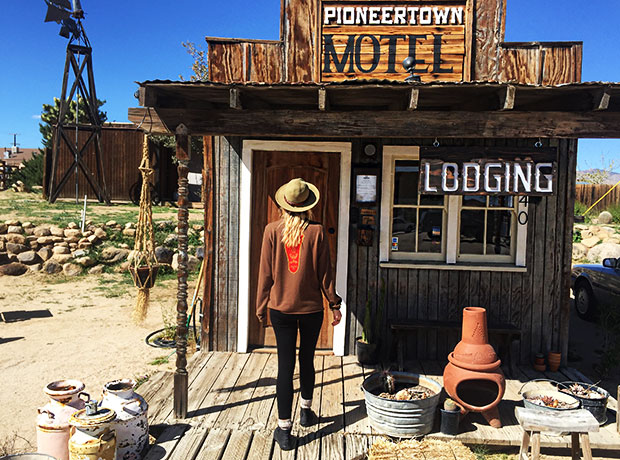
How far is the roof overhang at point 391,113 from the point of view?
13.4 feet

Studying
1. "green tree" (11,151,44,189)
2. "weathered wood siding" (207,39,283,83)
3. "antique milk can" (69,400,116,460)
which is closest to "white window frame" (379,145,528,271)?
"weathered wood siding" (207,39,283,83)

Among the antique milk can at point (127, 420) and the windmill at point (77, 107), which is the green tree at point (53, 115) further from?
the antique milk can at point (127, 420)

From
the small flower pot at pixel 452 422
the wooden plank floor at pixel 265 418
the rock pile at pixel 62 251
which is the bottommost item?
the wooden plank floor at pixel 265 418

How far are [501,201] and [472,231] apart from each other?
48 centimetres

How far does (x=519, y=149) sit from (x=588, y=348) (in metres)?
4.32

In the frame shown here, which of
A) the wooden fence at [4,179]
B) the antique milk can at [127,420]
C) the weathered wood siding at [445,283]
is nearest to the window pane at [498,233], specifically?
the weathered wood siding at [445,283]

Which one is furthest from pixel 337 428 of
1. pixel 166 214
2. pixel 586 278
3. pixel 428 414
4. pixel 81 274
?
pixel 166 214

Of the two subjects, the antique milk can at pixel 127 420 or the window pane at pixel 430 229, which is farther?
the window pane at pixel 430 229

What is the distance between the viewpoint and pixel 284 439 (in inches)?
153

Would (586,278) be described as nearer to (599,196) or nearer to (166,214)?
(166,214)

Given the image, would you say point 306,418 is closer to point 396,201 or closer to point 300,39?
point 396,201

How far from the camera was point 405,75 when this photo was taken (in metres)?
5.85

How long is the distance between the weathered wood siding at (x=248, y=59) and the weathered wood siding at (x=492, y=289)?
1.40 m

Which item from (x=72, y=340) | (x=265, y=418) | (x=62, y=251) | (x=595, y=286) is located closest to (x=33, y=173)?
(x=62, y=251)
